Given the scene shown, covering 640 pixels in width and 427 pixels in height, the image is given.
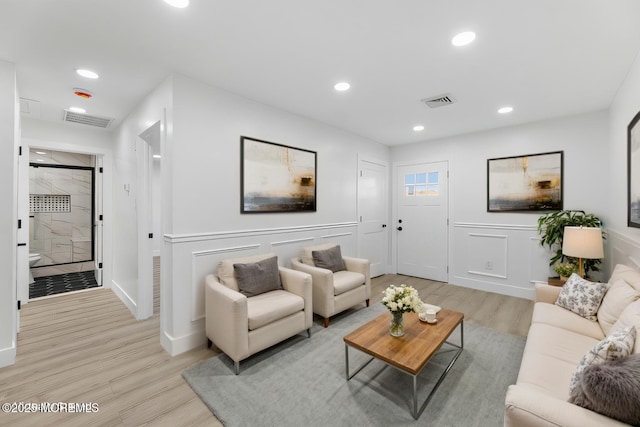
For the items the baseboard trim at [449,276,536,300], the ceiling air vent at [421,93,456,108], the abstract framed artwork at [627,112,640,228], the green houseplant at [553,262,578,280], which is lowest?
the baseboard trim at [449,276,536,300]

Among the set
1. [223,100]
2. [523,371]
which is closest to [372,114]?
[223,100]

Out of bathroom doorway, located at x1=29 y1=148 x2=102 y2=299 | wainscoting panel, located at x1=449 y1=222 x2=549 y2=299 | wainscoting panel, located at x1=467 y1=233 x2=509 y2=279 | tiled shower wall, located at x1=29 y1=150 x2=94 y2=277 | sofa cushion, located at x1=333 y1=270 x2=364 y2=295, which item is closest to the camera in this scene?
sofa cushion, located at x1=333 y1=270 x2=364 y2=295

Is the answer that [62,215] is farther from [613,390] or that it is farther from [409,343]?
[613,390]

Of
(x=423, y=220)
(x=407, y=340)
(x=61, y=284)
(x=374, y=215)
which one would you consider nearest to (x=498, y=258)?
(x=423, y=220)

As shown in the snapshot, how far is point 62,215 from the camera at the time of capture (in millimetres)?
5699

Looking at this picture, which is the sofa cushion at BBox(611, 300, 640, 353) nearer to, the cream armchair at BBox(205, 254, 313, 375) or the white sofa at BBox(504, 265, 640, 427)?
the white sofa at BBox(504, 265, 640, 427)

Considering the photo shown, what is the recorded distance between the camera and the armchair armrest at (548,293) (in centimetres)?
256

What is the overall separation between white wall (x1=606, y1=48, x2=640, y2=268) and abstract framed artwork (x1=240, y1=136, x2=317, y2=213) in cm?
A: 312

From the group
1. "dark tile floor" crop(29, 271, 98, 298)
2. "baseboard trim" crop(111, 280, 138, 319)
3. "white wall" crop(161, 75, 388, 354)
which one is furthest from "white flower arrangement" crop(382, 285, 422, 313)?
"dark tile floor" crop(29, 271, 98, 298)

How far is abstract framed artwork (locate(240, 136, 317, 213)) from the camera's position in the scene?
10.1 feet

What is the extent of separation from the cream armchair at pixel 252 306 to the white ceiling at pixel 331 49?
6.04 ft

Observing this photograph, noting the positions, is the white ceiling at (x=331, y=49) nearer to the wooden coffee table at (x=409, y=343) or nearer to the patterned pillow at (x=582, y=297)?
the patterned pillow at (x=582, y=297)

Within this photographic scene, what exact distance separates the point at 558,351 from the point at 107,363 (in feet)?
11.1

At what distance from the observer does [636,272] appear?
212 centimetres
